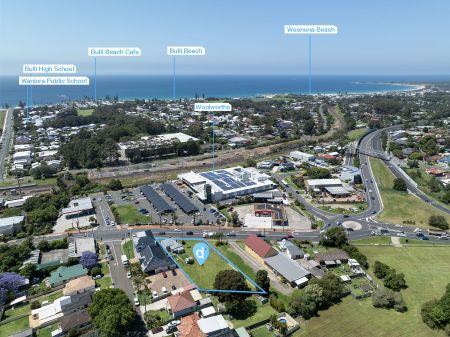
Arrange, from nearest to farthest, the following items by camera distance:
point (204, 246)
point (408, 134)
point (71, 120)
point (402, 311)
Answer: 1. point (402, 311)
2. point (204, 246)
3. point (408, 134)
4. point (71, 120)

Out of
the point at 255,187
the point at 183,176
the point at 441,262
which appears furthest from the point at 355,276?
the point at 183,176

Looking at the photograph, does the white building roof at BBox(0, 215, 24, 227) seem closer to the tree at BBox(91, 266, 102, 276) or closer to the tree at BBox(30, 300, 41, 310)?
the tree at BBox(91, 266, 102, 276)

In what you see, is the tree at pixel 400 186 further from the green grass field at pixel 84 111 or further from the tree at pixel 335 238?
the green grass field at pixel 84 111

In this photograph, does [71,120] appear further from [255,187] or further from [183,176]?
[255,187]

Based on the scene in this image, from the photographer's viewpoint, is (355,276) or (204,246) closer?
(355,276)

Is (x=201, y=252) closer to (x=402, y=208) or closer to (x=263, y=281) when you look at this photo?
(x=263, y=281)

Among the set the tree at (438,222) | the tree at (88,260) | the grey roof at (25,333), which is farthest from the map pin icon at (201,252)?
the tree at (438,222)
